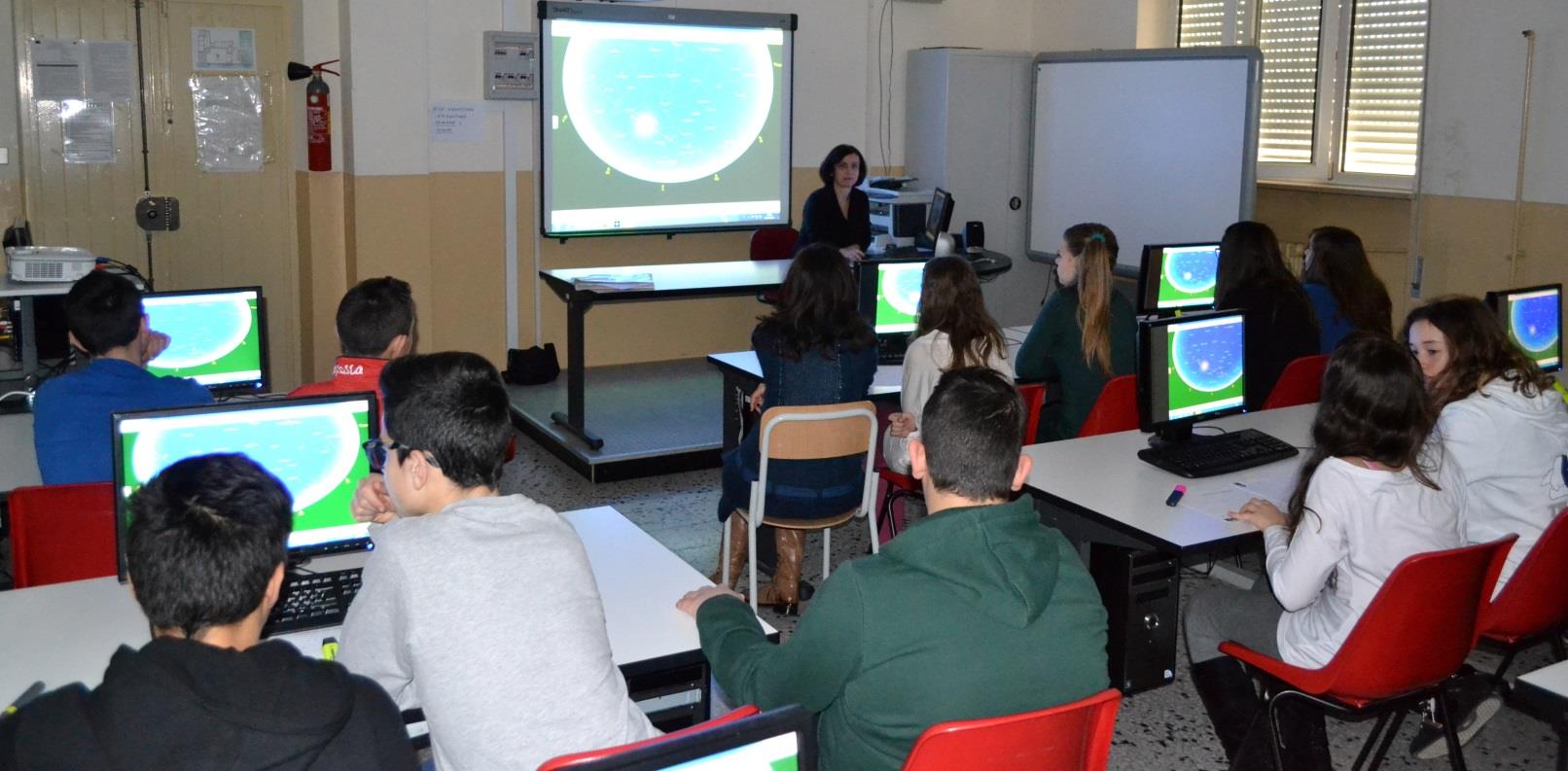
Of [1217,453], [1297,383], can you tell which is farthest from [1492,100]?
[1217,453]

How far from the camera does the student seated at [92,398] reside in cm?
304

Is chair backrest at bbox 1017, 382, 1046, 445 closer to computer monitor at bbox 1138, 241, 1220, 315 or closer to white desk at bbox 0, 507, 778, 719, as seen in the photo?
computer monitor at bbox 1138, 241, 1220, 315

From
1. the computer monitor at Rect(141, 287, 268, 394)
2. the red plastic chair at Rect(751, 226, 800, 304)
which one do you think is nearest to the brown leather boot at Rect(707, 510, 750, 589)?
the computer monitor at Rect(141, 287, 268, 394)

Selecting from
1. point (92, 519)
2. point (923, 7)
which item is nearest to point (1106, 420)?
point (92, 519)

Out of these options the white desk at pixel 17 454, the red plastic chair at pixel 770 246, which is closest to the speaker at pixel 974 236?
the red plastic chair at pixel 770 246

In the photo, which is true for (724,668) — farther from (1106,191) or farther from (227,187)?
(1106,191)

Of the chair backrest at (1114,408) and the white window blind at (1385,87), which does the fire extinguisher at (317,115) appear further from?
the white window blind at (1385,87)

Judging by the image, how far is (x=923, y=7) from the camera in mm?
8367

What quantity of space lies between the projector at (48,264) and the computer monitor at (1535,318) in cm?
509

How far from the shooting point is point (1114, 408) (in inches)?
168

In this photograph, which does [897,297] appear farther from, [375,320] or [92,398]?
[92,398]

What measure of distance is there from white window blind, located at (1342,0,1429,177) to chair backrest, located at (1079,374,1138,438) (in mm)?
3357

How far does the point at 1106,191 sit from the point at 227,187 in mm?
4846

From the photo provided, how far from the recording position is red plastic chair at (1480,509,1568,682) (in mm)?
3020
